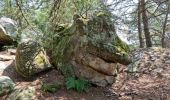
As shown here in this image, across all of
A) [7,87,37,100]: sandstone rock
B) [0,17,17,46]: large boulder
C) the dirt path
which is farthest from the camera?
Answer: [0,17,17,46]: large boulder

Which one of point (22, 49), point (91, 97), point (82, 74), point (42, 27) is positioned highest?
point (42, 27)

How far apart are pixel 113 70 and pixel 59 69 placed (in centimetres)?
130

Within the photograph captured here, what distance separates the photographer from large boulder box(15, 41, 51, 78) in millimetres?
7270

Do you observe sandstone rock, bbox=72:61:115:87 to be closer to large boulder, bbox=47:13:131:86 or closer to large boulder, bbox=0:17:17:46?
large boulder, bbox=47:13:131:86

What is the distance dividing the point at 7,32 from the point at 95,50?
5185mm

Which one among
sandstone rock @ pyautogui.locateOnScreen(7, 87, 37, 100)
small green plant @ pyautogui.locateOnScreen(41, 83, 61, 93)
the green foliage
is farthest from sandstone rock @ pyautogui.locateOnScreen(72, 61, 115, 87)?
sandstone rock @ pyautogui.locateOnScreen(7, 87, 37, 100)

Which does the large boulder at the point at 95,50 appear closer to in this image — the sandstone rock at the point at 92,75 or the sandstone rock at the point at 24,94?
the sandstone rock at the point at 92,75

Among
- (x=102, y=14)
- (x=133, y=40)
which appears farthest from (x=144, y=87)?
(x=133, y=40)

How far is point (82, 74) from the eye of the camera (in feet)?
22.7

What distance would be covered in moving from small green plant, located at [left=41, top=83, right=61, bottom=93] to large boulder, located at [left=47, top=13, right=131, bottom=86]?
0.57m

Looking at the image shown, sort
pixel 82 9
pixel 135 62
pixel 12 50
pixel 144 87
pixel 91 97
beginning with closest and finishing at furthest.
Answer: pixel 91 97 < pixel 144 87 < pixel 82 9 < pixel 135 62 < pixel 12 50

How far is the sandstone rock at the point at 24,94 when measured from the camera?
6230mm

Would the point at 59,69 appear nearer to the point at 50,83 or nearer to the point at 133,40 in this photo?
the point at 50,83

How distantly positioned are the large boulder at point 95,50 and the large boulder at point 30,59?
1.68ft
